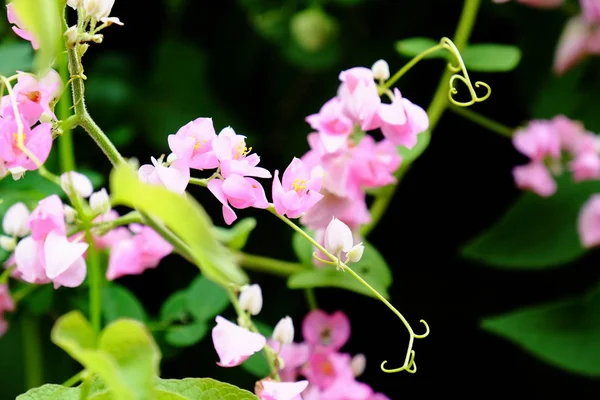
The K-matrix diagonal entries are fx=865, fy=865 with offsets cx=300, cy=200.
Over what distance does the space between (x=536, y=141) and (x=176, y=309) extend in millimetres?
317

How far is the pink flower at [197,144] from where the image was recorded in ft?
1.19

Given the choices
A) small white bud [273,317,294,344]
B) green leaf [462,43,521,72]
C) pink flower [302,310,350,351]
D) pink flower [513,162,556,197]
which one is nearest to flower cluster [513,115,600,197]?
pink flower [513,162,556,197]

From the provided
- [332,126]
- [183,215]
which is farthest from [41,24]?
[332,126]

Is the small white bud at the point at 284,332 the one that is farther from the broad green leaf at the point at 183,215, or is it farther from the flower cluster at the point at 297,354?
the broad green leaf at the point at 183,215

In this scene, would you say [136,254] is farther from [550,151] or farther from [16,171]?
[550,151]

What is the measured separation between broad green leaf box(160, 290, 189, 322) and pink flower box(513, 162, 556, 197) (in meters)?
0.29

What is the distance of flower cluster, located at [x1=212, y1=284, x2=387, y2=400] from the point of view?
0.38 meters

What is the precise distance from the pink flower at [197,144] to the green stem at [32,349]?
12.1 inches

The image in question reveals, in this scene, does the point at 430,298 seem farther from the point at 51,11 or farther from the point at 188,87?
the point at 51,11

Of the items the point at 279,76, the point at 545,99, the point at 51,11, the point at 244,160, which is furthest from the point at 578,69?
the point at 51,11

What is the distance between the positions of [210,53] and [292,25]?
0.13 meters

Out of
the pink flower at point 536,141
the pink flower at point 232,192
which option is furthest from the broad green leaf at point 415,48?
the pink flower at point 232,192

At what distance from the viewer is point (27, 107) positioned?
0.35 metres

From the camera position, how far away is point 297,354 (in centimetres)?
55
